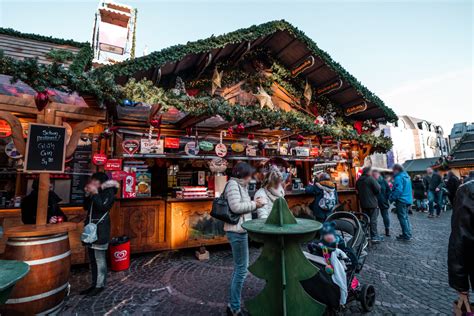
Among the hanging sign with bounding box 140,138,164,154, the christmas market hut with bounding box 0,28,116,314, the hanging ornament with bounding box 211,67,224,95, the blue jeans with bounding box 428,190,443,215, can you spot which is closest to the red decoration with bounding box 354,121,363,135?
the blue jeans with bounding box 428,190,443,215

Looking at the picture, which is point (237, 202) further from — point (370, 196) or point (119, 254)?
point (370, 196)

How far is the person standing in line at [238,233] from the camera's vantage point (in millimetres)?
3072

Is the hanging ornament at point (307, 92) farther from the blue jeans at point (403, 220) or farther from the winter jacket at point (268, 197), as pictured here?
the winter jacket at point (268, 197)

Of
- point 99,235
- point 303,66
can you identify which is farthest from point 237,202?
point 303,66

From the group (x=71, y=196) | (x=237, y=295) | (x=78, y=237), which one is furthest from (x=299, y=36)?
(x=71, y=196)

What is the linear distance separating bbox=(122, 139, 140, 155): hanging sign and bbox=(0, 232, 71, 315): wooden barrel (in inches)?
116

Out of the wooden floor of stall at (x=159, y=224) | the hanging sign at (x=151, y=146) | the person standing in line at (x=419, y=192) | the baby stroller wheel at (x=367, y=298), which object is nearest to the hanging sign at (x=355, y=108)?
the person standing in line at (x=419, y=192)

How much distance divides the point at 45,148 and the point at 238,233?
3294 millimetres

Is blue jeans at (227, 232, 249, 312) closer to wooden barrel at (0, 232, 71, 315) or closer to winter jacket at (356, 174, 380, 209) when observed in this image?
wooden barrel at (0, 232, 71, 315)

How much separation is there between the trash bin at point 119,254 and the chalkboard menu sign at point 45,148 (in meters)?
1.98

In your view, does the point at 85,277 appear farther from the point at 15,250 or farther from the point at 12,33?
the point at 12,33

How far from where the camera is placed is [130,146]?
6.14 m

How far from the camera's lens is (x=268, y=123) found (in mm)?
6434

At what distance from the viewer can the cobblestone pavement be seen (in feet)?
11.4
